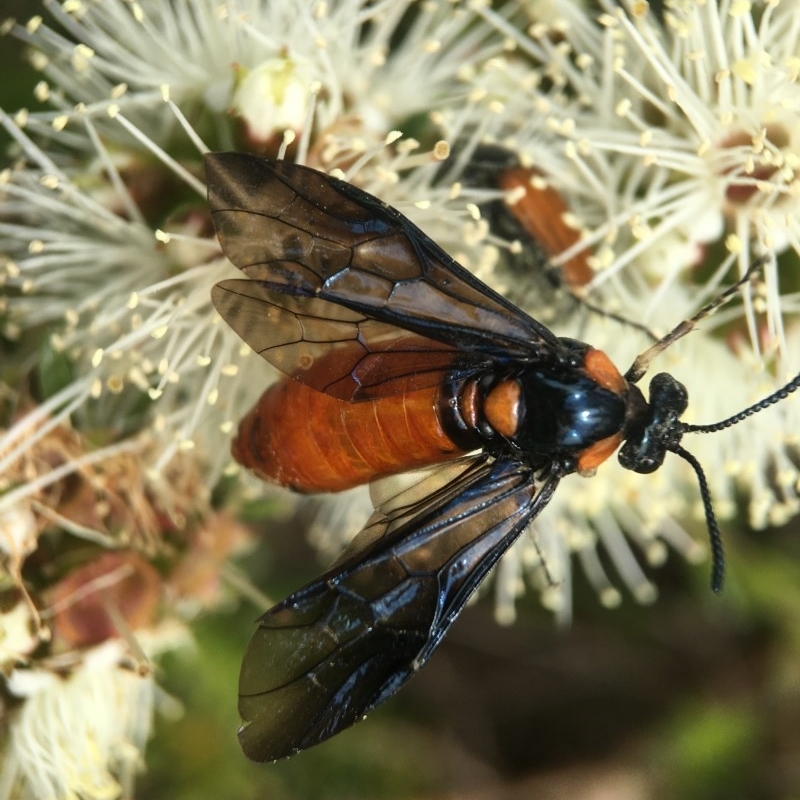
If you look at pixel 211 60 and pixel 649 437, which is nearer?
pixel 649 437

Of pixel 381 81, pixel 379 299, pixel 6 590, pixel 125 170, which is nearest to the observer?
pixel 379 299

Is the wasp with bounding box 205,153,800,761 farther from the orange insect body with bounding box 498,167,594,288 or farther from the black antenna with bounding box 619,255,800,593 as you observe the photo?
the orange insect body with bounding box 498,167,594,288

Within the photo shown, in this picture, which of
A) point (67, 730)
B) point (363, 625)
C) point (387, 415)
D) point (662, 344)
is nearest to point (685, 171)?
point (662, 344)

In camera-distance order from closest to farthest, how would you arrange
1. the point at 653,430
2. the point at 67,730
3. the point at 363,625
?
the point at 363,625 < the point at 653,430 < the point at 67,730

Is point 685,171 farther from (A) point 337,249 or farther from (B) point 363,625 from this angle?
(B) point 363,625

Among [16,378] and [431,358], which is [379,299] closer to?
[431,358]

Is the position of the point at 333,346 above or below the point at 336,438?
above

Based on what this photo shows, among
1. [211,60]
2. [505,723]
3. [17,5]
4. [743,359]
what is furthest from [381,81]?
[505,723]

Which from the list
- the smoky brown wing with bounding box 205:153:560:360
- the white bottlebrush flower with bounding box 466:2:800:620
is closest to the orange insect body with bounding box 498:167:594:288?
the white bottlebrush flower with bounding box 466:2:800:620
